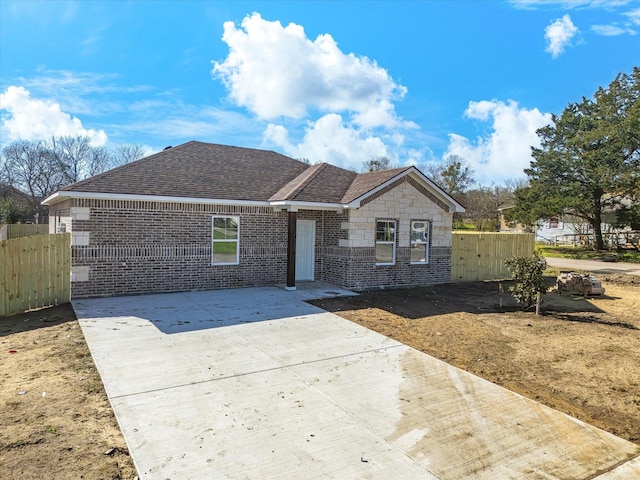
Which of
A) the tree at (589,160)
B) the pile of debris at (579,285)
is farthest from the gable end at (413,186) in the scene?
the tree at (589,160)

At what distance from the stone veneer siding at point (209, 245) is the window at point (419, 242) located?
0.19m

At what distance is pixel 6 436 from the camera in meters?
4.32

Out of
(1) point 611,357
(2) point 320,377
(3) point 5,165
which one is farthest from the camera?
(3) point 5,165

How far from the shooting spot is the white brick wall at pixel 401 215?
13.7 m

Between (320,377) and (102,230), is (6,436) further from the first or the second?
(102,230)

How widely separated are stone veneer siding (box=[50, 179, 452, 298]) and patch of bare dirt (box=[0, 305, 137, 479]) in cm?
416

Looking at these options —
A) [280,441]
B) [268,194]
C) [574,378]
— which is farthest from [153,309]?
[574,378]

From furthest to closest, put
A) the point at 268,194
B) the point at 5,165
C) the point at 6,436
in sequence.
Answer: the point at 5,165 < the point at 268,194 < the point at 6,436

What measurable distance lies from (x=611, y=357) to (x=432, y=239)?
8142mm

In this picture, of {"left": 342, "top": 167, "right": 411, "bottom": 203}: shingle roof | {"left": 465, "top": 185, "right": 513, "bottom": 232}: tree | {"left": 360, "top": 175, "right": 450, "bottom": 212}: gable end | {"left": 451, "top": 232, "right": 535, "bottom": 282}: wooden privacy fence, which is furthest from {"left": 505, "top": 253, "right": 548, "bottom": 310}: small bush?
{"left": 465, "top": 185, "right": 513, "bottom": 232}: tree

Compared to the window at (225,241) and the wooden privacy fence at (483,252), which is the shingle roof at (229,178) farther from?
the wooden privacy fence at (483,252)

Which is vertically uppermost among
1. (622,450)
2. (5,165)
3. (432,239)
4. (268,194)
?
(5,165)

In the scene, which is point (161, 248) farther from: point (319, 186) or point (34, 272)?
point (319, 186)

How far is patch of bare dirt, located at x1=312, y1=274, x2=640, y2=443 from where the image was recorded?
574 centimetres
